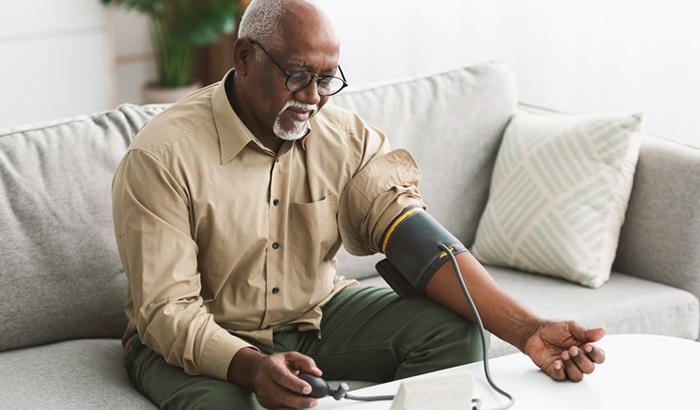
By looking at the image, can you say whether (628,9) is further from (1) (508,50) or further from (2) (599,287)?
(2) (599,287)

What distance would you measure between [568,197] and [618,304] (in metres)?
0.30

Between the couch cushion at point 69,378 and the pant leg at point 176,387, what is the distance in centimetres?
4

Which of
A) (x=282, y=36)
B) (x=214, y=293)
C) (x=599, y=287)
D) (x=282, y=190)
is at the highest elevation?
(x=282, y=36)

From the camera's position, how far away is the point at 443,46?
313 cm

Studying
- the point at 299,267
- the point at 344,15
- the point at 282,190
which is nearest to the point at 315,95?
the point at 282,190

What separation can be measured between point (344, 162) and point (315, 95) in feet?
0.72

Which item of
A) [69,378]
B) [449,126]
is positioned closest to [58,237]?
[69,378]

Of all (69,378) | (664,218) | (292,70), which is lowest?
(69,378)

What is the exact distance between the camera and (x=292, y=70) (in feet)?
4.44

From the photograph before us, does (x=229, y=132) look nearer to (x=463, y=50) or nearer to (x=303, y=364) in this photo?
Result: (x=303, y=364)

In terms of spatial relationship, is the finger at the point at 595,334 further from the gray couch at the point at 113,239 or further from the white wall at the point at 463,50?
the white wall at the point at 463,50

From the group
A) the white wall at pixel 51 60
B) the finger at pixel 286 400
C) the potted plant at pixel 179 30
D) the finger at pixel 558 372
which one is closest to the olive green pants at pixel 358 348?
the finger at pixel 286 400

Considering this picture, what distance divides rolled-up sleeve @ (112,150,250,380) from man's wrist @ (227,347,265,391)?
0.04 feet

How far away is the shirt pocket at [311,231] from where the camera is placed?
1.50m
